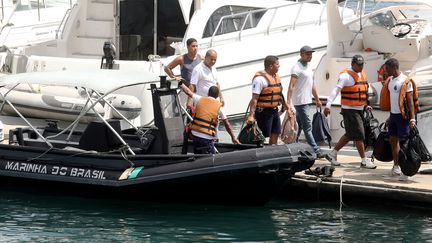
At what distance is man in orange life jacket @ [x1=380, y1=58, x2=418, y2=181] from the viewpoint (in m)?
13.1

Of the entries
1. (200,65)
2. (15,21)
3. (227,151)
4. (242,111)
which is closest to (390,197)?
(227,151)

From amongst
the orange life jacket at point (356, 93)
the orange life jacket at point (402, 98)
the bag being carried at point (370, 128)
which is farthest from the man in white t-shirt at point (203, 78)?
the orange life jacket at point (402, 98)

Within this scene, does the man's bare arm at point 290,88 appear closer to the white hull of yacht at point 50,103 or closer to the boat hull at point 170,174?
the boat hull at point 170,174

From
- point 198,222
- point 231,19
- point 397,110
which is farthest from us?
point 231,19

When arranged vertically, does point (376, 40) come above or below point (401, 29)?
below

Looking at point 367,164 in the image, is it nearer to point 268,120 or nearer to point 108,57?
point 268,120

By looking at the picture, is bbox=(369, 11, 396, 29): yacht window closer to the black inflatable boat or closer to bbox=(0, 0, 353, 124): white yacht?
bbox=(0, 0, 353, 124): white yacht

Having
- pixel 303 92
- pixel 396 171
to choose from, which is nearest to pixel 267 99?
pixel 303 92

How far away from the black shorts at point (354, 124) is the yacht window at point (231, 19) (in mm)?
6024

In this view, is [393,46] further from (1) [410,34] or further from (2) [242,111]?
(2) [242,111]

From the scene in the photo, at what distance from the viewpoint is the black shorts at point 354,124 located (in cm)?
1386

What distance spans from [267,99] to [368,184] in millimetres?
1710

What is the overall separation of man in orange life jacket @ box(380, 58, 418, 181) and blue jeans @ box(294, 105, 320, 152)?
139 centimetres

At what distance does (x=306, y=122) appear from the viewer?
14.4 metres
